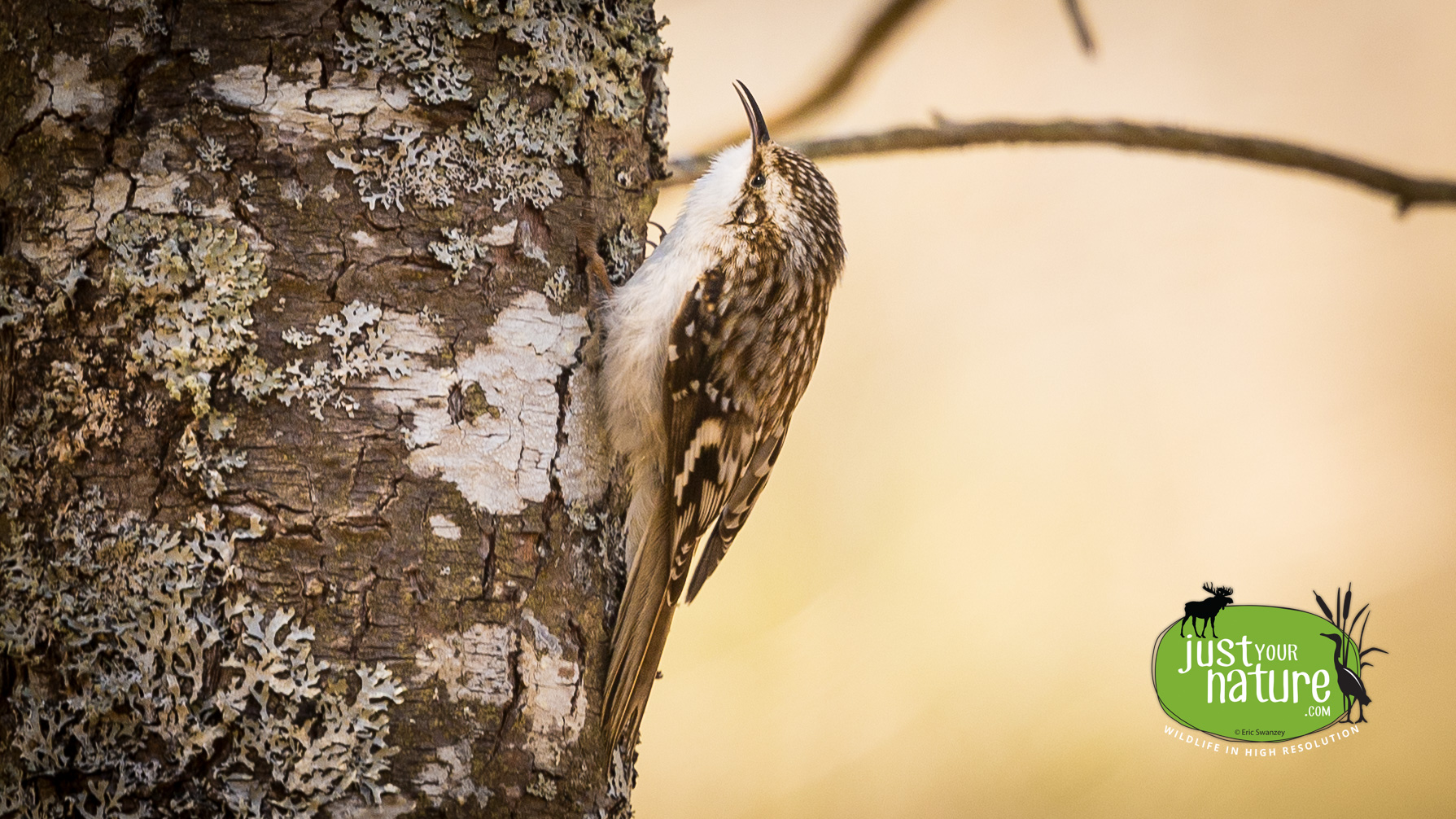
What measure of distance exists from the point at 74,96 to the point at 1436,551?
414 cm

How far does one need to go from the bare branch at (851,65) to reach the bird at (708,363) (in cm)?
16

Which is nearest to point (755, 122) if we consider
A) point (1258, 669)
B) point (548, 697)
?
point (548, 697)

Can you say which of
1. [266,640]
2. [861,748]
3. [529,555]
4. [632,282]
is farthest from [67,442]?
[861,748]

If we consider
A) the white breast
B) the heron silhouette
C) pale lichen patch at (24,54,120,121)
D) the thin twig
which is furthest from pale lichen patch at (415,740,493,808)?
the heron silhouette

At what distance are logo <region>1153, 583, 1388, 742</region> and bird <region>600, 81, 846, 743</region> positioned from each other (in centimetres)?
171

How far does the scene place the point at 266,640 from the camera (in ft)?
3.63

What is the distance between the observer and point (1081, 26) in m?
1.69

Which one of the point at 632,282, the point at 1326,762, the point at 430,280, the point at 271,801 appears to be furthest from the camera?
the point at 1326,762

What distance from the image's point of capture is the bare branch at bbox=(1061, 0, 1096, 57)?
1.70 m

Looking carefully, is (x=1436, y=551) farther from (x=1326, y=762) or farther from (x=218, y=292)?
(x=218, y=292)

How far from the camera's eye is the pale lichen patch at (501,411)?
1.21 m

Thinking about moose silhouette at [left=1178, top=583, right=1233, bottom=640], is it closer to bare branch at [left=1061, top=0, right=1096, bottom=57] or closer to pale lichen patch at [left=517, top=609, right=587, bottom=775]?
bare branch at [left=1061, top=0, right=1096, bottom=57]

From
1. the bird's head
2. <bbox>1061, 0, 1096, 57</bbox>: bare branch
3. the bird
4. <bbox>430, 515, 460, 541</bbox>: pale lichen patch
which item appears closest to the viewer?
<bbox>430, 515, 460, 541</bbox>: pale lichen patch

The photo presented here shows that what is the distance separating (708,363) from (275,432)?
0.92 metres
